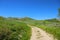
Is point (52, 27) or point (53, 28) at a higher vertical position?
point (52, 27)

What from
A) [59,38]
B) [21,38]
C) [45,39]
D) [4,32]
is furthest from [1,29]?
[59,38]

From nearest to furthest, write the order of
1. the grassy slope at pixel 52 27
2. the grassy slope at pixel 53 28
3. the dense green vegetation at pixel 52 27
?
the grassy slope at pixel 53 28 → the dense green vegetation at pixel 52 27 → the grassy slope at pixel 52 27

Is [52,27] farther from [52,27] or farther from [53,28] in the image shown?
[53,28]

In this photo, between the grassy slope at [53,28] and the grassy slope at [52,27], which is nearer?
the grassy slope at [53,28]

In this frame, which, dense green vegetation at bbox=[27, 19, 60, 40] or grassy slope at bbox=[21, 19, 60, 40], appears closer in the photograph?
dense green vegetation at bbox=[27, 19, 60, 40]

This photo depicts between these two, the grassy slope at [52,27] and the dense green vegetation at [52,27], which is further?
the grassy slope at [52,27]

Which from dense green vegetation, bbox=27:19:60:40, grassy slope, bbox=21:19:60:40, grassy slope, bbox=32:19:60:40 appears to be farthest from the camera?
grassy slope, bbox=21:19:60:40

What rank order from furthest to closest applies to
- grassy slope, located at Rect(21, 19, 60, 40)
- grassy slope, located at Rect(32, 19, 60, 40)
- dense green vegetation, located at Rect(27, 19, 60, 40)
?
grassy slope, located at Rect(21, 19, 60, 40), dense green vegetation, located at Rect(27, 19, 60, 40), grassy slope, located at Rect(32, 19, 60, 40)

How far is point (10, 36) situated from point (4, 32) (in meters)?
0.98

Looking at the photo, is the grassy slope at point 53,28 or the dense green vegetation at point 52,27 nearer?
the grassy slope at point 53,28

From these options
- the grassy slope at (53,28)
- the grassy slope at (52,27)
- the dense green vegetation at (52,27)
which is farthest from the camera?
the grassy slope at (52,27)

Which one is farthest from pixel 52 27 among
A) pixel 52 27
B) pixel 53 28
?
pixel 53 28

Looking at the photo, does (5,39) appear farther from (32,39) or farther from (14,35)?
(32,39)

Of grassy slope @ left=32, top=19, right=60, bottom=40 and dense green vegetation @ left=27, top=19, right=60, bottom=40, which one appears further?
dense green vegetation @ left=27, top=19, right=60, bottom=40
